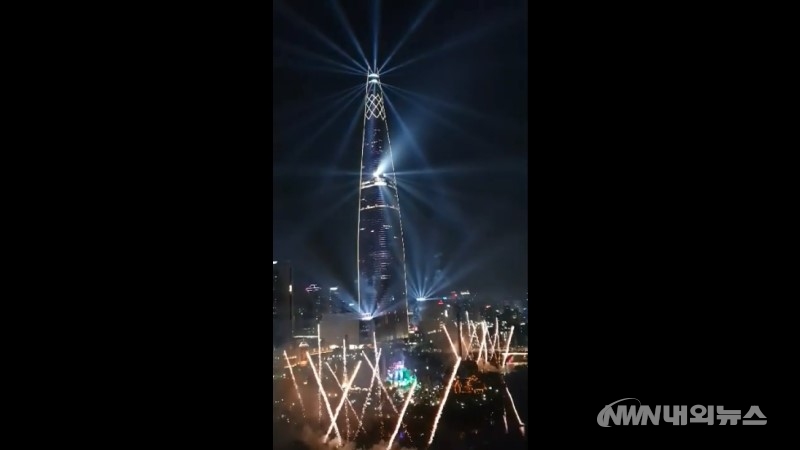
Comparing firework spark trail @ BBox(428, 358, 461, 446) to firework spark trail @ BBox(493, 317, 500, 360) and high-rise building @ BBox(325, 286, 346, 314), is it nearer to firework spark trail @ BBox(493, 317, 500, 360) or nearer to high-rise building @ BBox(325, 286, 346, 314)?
firework spark trail @ BBox(493, 317, 500, 360)

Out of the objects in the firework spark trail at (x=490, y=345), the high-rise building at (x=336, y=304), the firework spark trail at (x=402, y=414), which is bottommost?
the firework spark trail at (x=402, y=414)

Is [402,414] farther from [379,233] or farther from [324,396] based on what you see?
[379,233]

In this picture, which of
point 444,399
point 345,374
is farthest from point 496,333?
point 345,374

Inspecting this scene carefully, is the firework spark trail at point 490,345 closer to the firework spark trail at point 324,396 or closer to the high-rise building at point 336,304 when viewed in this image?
the high-rise building at point 336,304

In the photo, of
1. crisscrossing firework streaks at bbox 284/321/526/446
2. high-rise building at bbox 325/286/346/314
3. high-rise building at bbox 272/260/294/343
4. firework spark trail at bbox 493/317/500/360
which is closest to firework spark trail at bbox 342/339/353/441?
crisscrossing firework streaks at bbox 284/321/526/446

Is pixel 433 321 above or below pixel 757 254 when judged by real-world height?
below

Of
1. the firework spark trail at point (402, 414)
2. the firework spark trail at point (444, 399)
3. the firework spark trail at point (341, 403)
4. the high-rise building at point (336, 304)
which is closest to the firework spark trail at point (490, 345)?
the firework spark trail at point (444, 399)
